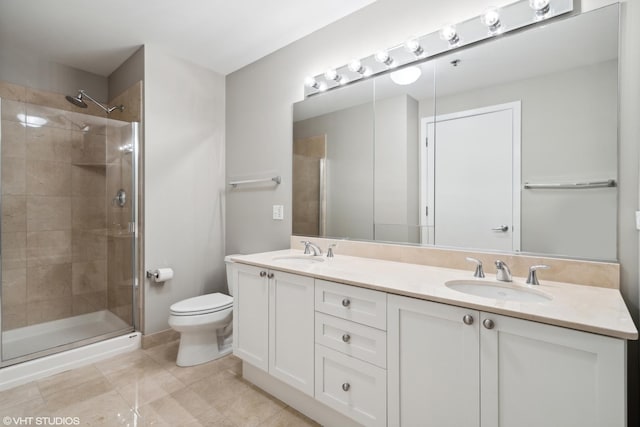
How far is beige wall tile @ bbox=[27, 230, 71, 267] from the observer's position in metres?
2.51

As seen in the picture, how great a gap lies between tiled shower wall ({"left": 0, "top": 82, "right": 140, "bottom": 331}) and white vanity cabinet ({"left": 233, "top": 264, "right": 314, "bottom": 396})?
1290 mm

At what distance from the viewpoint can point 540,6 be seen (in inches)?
53.1

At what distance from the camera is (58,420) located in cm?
155

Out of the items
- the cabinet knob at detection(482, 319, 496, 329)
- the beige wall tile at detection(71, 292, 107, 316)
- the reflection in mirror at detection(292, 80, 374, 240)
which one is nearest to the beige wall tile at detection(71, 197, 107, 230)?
the beige wall tile at detection(71, 292, 107, 316)

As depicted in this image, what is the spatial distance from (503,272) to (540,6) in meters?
1.20

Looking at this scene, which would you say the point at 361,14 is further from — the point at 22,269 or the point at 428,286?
the point at 22,269

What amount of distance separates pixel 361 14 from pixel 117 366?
9.65 feet

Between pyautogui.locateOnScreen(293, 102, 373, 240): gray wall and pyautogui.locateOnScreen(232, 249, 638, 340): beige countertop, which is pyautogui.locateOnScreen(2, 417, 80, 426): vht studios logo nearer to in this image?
pyautogui.locateOnScreen(232, 249, 638, 340): beige countertop

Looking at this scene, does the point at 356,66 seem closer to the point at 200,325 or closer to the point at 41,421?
the point at 200,325

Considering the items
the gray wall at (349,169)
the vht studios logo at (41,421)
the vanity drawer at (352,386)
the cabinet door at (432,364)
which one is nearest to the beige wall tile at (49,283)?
the vht studios logo at (41,421)

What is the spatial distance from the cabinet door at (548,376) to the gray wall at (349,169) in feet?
3.50

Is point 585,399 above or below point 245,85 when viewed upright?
below

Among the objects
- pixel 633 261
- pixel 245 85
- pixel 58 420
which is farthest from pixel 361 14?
pixel 58 420

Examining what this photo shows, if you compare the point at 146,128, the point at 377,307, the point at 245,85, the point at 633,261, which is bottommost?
the point at 377,307
